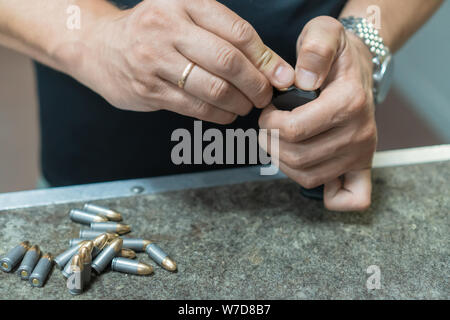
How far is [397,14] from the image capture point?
1024mm

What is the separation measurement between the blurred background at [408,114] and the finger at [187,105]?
1830mm

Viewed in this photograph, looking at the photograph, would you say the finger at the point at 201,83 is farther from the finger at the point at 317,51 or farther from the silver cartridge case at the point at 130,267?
the silver cartridge case at the point at 130,267

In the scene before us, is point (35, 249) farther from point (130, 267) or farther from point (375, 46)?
point (375, 46)

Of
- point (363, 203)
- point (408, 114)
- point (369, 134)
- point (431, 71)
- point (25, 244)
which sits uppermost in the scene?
point (369, 134)

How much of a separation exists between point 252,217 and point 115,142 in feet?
1.29

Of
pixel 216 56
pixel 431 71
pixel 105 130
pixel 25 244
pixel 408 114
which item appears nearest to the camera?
pixel 216 56

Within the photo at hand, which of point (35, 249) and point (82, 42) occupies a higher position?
point (82, 42)

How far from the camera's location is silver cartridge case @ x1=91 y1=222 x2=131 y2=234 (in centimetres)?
86

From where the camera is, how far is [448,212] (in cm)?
93

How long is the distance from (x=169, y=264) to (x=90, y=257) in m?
0.13

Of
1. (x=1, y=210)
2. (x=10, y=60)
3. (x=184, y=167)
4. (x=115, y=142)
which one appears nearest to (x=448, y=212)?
(x=184, y=167)

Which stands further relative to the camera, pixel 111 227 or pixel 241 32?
pixel 111 227

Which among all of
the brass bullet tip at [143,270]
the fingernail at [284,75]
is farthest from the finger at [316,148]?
the brass bullet tip at [143,270]

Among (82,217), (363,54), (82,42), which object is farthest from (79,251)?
(363,54)
